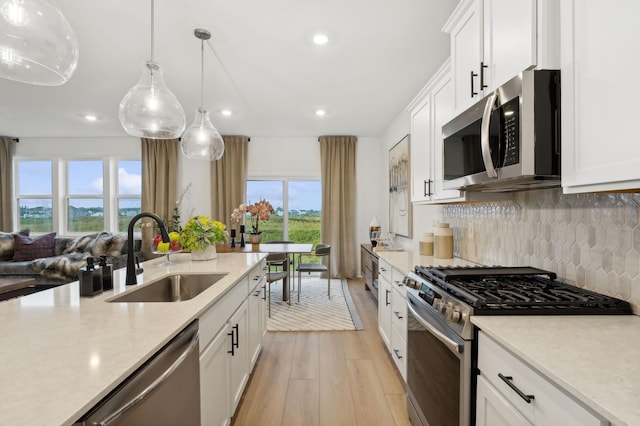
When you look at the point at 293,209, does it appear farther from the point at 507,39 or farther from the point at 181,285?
the point at 507,39

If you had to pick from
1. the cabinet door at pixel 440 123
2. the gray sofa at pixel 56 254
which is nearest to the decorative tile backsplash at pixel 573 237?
the cabinet door at pixel 440 123

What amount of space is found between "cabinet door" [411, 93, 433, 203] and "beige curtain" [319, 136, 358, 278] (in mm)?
2879

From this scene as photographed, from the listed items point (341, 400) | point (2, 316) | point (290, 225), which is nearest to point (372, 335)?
point (341, 400)

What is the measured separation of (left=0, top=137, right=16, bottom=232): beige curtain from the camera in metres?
5.71

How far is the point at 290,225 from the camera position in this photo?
19.9 feet

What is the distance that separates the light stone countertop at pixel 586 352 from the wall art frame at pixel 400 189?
9.87 ft

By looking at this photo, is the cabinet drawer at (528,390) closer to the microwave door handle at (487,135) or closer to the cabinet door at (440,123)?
the microwave door handle at (487,135)

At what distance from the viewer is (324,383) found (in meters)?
2.28

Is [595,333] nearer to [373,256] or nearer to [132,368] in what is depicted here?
[132,368]

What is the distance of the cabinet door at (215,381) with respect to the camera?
1296 mm

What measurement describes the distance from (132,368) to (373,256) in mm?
A: 3675

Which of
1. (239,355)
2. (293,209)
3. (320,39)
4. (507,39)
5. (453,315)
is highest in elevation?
(320,39)

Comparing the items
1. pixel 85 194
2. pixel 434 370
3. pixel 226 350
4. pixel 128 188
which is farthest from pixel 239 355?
pixel 85 194

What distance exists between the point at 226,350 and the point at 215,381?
0.62 ft
